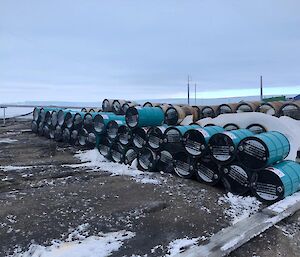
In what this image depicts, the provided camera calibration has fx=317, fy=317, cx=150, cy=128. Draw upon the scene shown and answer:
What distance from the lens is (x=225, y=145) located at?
580 cm

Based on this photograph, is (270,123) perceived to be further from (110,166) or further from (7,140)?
(7,140)

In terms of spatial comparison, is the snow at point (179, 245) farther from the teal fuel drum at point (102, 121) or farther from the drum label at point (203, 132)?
the teal fuel drum at point (102, 121)

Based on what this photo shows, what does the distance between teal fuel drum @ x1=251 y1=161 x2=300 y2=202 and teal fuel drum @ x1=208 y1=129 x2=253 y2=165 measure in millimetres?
568

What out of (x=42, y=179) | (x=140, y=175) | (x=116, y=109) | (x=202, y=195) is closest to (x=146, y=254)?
(x=202, y=195)

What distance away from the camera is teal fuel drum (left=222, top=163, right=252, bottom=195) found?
5.52m

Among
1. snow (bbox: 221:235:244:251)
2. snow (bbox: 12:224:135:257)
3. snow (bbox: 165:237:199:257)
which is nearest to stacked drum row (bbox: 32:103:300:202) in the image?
snow (bbox: 221:235:244:251)

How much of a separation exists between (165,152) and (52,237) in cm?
Answer: 366

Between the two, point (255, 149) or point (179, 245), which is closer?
point (179, 245)

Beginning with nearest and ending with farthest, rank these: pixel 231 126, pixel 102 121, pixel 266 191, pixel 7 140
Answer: pixel 266 191
pixel 231 126
pixel 102 121
pixel 7 140

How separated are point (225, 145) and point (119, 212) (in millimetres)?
2338

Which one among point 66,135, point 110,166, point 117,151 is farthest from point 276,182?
point 66,135

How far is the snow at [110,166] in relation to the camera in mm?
6523

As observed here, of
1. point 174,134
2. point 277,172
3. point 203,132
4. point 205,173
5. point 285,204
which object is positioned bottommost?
point 285,204

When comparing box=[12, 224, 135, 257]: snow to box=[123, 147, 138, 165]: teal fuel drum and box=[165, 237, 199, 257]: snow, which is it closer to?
box=[165, 237, 199, 257]: snow
